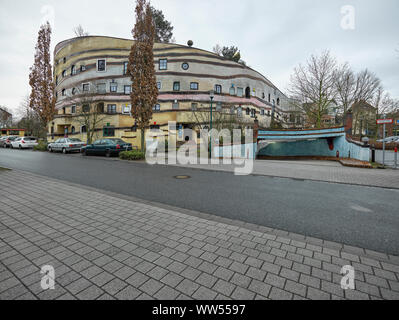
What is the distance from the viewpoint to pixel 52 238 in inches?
144

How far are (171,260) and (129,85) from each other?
120 ft

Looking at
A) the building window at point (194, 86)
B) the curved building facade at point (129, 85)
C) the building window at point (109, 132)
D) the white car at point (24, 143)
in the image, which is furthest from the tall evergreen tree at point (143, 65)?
the white car at point (24, 143)

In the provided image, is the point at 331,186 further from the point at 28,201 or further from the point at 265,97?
the point at 265,97

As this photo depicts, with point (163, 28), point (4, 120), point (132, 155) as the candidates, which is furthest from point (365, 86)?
point (4, 120)

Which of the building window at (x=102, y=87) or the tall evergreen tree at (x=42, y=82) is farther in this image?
the building window at (x=102, y=87)

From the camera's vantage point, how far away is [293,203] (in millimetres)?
5918

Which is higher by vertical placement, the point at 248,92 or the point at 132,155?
the point at 248,92

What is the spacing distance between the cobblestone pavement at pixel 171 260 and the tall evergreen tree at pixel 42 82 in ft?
93.3

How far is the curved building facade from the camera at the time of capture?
33500 mm

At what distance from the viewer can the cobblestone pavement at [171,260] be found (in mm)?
2410

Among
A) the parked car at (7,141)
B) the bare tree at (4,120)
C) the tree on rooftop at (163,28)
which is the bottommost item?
the parked car at (7,141)

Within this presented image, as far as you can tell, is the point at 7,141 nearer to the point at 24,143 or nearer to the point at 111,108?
the point at 24,143

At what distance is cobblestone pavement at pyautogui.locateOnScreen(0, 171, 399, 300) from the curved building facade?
28261 mm

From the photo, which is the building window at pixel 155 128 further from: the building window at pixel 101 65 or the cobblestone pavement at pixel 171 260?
the cobblestone pavement at pixel 171 260
